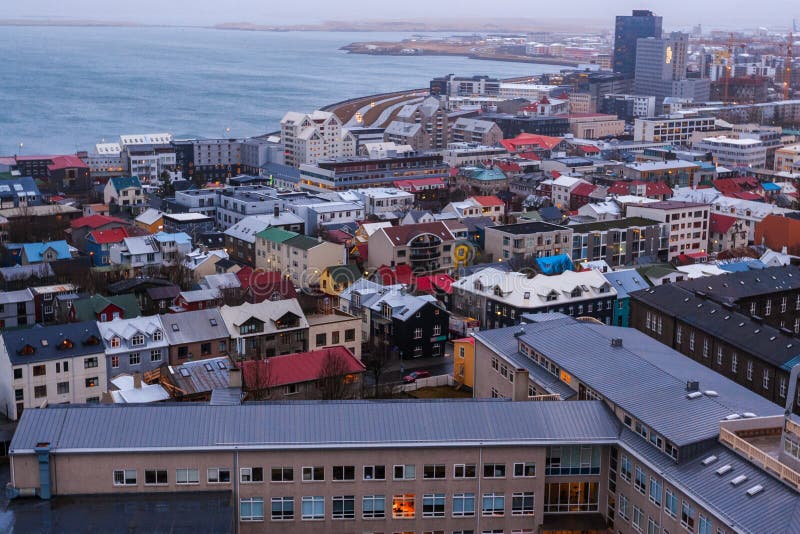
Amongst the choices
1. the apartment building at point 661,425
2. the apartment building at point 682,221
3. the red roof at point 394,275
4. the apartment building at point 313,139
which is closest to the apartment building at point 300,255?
the red roof at point 394,275

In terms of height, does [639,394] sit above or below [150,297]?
above

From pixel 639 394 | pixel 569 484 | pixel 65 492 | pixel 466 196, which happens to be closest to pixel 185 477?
pixel 65 492

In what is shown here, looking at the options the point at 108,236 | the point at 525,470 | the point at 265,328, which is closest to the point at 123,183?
the point at 108,236

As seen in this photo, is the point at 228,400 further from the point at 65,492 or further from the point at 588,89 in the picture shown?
the point at 588,89

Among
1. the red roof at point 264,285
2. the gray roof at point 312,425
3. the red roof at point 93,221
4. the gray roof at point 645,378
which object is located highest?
the gray roof at point 645,378

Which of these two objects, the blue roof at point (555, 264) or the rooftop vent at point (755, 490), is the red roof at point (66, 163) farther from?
the rooftop vent at point (755, 490)

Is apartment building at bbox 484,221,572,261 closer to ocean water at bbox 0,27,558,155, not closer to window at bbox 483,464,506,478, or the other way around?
window at bbox 483,464,506,478

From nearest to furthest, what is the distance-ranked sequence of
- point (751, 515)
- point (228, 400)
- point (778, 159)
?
point (751, 515) → point (228, 400) → point (778, 159)
